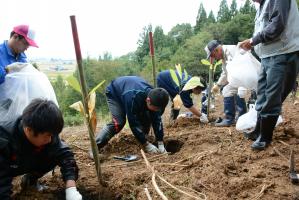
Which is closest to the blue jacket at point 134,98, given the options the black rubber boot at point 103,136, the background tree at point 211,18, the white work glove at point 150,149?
the white work glove at point 150,149

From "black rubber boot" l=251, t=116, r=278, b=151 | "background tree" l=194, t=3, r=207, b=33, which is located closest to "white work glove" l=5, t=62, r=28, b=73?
"black rubber boot" l=251, t=116, r=278, b=151

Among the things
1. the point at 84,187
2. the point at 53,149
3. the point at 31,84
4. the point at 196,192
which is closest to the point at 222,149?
the point at 196,192

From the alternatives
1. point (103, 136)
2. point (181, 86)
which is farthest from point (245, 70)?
point (103, 136)

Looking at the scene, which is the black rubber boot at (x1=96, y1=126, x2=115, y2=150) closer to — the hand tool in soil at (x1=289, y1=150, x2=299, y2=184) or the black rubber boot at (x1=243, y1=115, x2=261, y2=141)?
the black rubber boot at (x1=243, y1=115, x2=261, y2=141)

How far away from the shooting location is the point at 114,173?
113 inches

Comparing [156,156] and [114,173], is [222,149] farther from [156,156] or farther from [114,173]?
[114,173]

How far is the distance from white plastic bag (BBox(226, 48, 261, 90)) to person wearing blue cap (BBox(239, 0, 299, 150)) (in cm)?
59

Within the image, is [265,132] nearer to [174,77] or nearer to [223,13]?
[174,77]

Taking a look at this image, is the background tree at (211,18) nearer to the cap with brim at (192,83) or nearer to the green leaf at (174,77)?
the green leaf at (174,77)

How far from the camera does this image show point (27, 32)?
2.87 meters

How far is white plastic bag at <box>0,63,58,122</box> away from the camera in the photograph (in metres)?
2.46

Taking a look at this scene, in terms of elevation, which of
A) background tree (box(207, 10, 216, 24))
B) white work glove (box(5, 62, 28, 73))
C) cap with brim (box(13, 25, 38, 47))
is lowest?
white work glove (box(5, 62, 28, 73))

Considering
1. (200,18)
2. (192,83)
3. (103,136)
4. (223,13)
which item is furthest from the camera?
(200,18)

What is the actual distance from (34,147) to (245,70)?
2349mm
